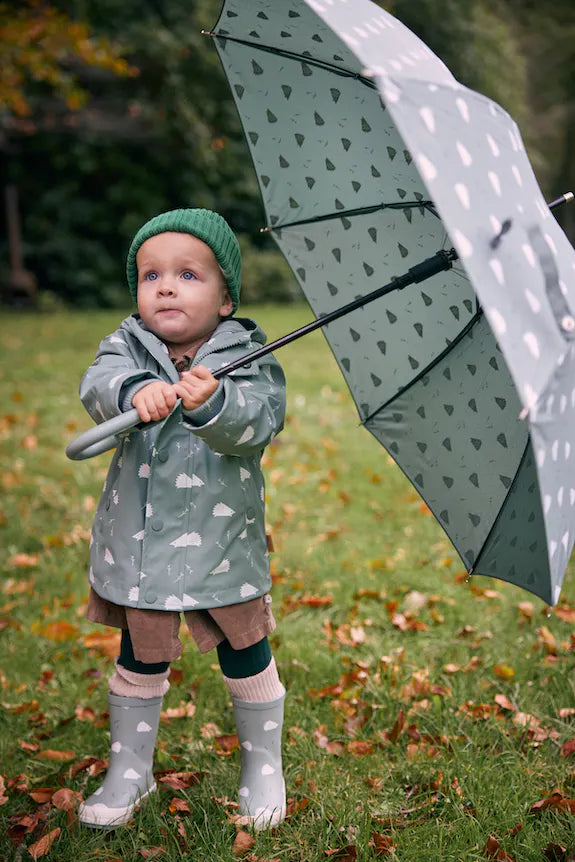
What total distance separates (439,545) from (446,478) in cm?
210

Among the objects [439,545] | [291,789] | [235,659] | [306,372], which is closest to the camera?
[235,659]

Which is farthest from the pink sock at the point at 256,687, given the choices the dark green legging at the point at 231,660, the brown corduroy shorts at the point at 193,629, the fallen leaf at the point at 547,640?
the fallen leaf at the point at 547,640

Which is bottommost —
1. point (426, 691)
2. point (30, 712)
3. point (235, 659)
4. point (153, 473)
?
point (426, 691)

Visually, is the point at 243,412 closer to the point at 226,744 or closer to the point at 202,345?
the point at 202,345

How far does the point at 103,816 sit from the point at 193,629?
0.62 m

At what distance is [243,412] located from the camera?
6.79ft

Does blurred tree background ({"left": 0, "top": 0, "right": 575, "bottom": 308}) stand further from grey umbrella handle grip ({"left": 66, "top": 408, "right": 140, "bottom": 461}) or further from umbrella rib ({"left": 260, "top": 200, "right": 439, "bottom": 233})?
grey umbrella handle grip ({"left": 66, "top": 408, "right": 140, "bottom": 461})

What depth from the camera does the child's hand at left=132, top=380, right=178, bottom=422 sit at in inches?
78.4

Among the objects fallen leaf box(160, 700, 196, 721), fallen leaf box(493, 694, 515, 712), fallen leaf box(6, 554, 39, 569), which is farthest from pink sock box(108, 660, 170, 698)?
fallen leaf box(6, 554, 39, 569)

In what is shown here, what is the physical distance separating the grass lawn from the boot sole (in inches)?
1.1

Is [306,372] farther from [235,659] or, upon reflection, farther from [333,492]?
[235,659]

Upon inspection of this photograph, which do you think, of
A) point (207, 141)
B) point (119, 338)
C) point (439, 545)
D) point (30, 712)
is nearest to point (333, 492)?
point (439, 545)

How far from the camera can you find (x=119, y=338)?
230 centimetres

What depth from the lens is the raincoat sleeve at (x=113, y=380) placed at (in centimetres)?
211
